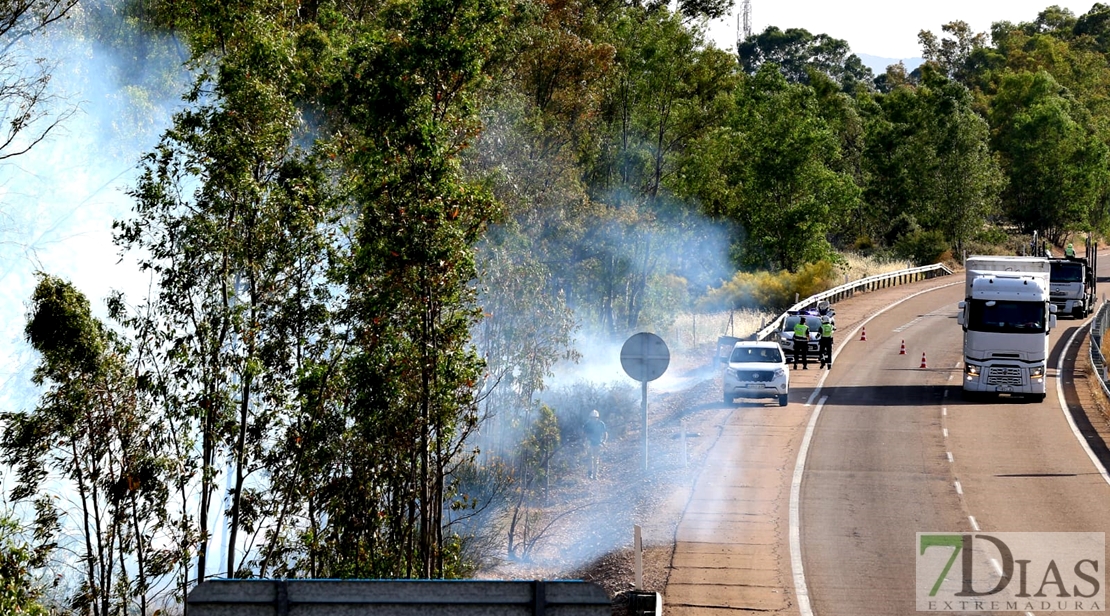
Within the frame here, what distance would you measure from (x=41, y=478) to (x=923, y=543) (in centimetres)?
1422

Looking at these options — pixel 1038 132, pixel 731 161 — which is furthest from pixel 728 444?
pixel 1038 132

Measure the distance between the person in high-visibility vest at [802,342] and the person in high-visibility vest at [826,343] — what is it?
1.61 feet

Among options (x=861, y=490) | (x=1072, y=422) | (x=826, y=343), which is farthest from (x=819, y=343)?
(x=861, y=490)

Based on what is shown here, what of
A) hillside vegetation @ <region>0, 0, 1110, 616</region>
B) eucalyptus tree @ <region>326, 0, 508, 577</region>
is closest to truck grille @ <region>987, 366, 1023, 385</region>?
hillside vegetation @ <region>0, 0, 1110, 616</region>

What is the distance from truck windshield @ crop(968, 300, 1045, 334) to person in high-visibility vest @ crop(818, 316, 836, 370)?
695 cm

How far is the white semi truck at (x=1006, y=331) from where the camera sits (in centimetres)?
3306

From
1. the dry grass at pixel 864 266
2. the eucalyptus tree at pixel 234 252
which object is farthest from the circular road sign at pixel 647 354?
the dry grass at pixel 864 266

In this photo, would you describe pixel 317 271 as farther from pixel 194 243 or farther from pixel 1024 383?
pixel 1024 383

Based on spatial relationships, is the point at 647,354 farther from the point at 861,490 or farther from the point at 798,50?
the point at 798,50

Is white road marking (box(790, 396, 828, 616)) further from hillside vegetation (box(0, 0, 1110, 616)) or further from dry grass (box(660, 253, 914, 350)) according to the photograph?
dry grass (box(660, 253, 914, 350))

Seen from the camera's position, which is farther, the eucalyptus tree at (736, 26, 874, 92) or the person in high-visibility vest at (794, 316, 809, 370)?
the eucalyptus tree at (736, 26, 874, 92)

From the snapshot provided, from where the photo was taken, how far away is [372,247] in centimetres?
1972

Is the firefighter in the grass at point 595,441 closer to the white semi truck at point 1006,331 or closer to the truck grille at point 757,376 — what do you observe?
the truck grille at point 757,376

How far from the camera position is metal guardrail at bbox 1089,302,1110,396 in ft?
122
